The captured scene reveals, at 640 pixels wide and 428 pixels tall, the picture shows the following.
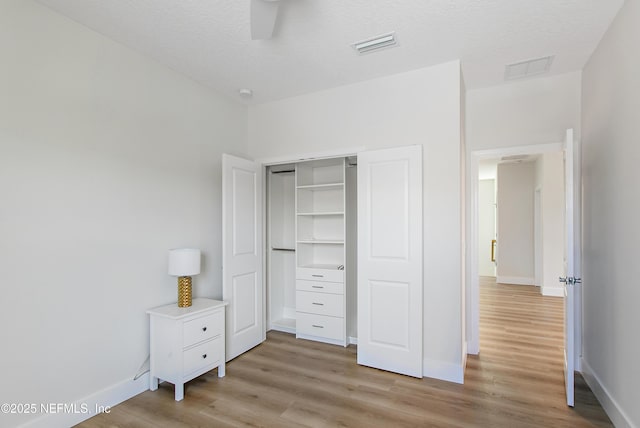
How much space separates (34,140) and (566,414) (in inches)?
164

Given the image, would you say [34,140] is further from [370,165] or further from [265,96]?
[370,165]

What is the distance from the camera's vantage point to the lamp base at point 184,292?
289 cm

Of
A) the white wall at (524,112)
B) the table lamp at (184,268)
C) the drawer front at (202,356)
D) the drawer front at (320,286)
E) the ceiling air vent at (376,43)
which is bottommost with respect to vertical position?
the drawer front at (202,356)

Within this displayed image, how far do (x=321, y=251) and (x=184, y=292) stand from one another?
1.96 m

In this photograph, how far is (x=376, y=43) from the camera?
267cm

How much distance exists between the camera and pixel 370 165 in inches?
129

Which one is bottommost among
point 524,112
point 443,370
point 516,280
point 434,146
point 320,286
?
point 516,280

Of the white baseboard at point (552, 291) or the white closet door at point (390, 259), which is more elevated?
the white closet door at point (390, 259)

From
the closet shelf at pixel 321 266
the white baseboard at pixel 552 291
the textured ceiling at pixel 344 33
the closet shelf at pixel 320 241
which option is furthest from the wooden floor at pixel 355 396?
the white baseboard at pixel 552 291

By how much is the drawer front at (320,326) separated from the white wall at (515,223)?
5800 mm

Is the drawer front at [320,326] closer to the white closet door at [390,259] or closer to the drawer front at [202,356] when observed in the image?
the white closet door at [390,259]

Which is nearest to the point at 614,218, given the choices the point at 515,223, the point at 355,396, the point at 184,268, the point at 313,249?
the point at 355,396

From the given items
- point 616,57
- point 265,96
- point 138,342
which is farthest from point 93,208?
point 616,57

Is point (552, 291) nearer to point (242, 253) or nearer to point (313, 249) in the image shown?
point (313, 249)
